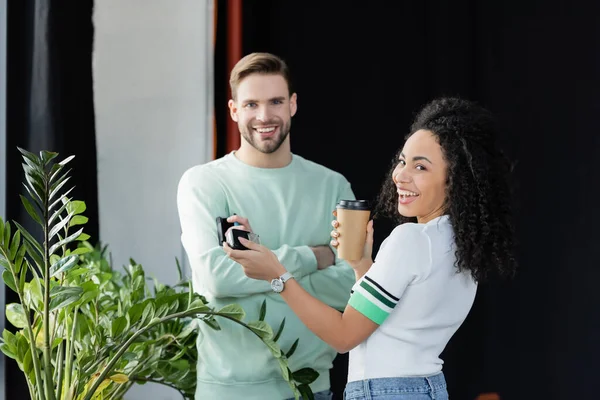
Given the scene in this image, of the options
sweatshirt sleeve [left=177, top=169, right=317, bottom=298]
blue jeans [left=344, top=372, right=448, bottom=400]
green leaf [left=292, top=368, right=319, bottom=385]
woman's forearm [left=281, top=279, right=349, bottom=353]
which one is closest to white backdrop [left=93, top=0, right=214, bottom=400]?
sweatshirt sleeve [left=177, top=169, right=317, bottom=298]

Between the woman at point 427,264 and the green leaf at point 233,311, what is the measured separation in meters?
0.30

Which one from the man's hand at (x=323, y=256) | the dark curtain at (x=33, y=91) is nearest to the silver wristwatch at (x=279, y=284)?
the man's hand at (x=323, y=256)

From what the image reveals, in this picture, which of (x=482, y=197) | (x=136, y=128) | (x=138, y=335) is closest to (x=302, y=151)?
(x=136, y=128)

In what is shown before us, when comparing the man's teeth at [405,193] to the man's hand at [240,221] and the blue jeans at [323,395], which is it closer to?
the man's hand at [240,221]

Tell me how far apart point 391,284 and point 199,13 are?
1867 mm

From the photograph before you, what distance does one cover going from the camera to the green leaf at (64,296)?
183 centimetres

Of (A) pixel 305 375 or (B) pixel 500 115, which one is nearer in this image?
(A) pixel 305 375

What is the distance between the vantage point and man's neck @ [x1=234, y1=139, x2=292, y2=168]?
85.1 inches

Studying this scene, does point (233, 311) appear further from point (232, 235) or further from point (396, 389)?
point (396, 389)

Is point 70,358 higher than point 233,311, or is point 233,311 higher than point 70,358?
point 233,311

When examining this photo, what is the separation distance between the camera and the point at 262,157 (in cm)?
216

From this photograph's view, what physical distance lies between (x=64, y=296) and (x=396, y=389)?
2.57ft

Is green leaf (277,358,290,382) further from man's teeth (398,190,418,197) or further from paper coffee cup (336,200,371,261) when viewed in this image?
man's teeth (398,190,418,197)

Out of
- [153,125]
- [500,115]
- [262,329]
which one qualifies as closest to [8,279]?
[262,329]
